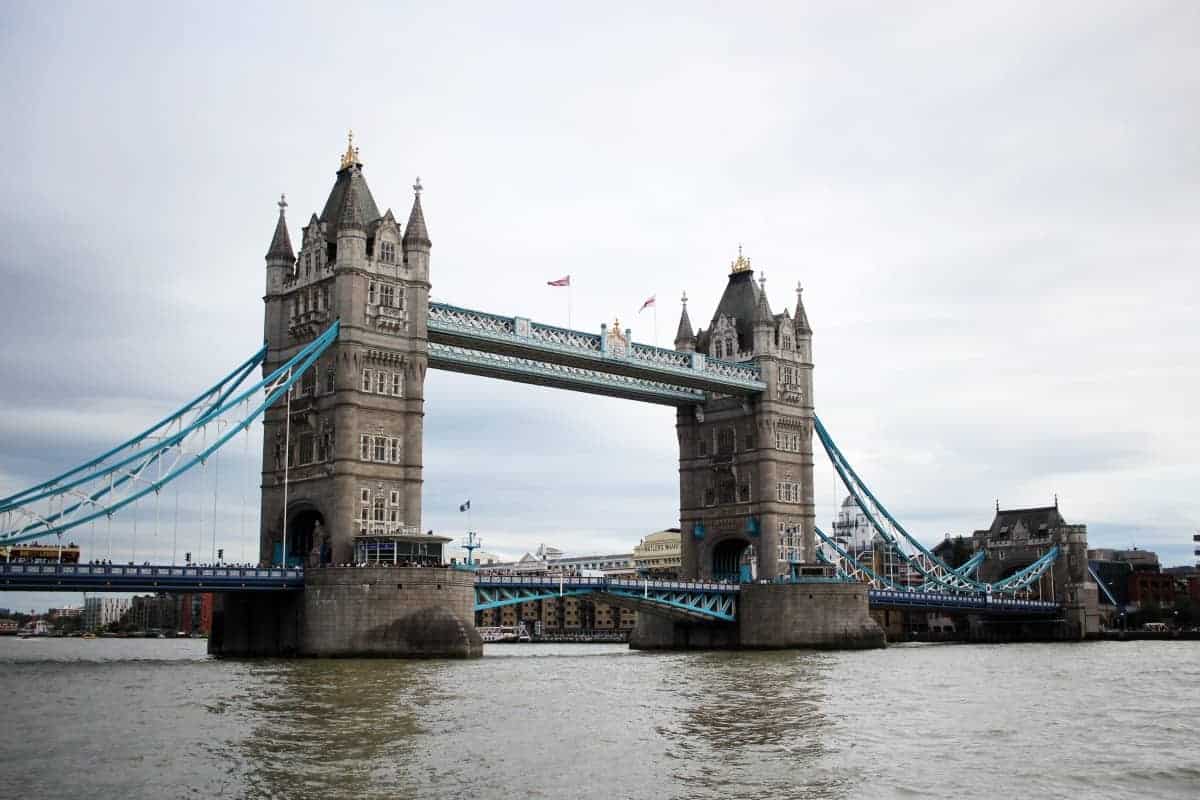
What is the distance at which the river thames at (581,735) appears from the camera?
26234mm

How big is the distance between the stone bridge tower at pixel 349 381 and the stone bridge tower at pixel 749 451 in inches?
1265

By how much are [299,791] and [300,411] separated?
52.8 meters

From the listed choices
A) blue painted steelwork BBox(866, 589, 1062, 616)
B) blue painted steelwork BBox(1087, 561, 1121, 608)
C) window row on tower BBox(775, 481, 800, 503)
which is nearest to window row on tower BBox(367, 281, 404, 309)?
window row on tower BBox(775, 481, 800, 503)

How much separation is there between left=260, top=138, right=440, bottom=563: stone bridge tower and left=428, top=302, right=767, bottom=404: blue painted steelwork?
426cm

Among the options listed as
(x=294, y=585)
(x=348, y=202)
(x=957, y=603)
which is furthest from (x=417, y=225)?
(x=957, y=603)

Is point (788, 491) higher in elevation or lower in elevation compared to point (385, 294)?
lower

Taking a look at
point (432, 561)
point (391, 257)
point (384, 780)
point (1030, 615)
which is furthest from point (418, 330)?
point (1030, 615)

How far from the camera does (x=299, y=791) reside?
24625mm

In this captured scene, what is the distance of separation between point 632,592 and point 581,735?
174 feet

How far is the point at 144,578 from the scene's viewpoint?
6344 centimetres

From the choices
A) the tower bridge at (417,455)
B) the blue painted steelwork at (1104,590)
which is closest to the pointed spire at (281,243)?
the tower bridge at (417,455)

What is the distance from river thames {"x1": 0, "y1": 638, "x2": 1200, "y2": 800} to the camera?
2623cm

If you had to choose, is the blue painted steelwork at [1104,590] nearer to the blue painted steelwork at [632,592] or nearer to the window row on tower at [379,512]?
the blue painted steelwork at [632,592]

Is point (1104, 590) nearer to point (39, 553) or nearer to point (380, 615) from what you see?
point (380, 615)
